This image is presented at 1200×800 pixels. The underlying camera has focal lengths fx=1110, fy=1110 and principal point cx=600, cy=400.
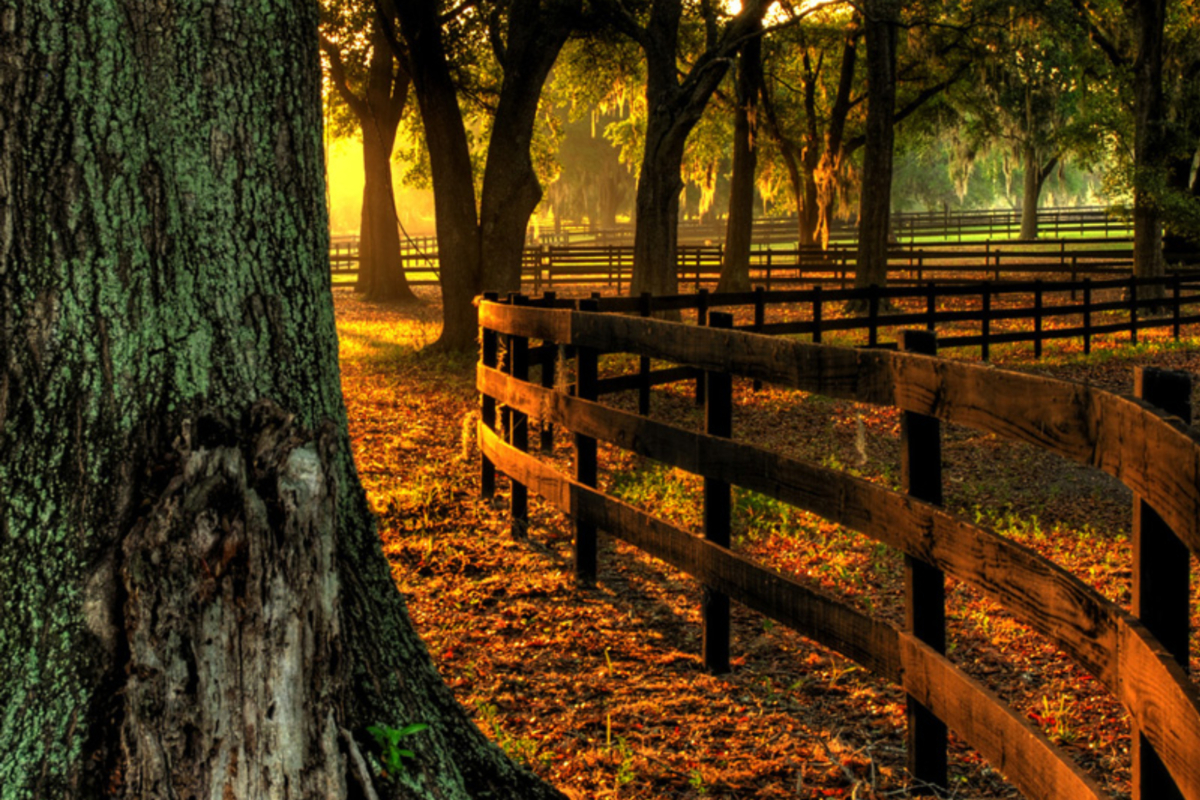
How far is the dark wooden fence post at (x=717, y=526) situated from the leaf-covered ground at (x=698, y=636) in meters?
0.12

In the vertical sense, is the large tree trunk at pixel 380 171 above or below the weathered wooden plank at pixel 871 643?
above

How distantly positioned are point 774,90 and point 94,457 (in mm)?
37474

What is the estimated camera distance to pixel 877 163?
2270 centimetres

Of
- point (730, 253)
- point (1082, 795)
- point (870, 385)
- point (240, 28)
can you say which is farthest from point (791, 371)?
point (730, 253)

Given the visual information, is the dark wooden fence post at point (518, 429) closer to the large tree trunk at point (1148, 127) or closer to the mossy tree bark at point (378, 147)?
the mossy tree bark at point (378, 147)

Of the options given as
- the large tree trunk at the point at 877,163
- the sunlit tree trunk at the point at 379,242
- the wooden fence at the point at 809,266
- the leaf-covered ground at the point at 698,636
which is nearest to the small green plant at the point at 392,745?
the leaf-covered ground at the point at 698,636

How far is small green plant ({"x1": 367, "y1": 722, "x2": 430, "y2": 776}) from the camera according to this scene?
285 centimetres

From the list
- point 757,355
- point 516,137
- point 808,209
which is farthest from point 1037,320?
point 808,209

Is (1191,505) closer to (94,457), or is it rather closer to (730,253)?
(94,457)

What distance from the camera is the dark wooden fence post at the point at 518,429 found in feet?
23.4

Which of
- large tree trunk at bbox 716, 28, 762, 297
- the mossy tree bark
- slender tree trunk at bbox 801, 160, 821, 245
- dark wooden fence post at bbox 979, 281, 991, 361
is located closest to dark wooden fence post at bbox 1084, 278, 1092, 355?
dark wooden fence post at bbox 979, 281, 991, 361

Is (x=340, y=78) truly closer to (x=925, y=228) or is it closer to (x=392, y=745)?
(x=392, y=745)

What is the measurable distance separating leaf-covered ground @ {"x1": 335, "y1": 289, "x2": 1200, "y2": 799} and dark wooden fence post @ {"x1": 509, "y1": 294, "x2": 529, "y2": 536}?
0.38 feet

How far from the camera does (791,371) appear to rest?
4.23 meters
